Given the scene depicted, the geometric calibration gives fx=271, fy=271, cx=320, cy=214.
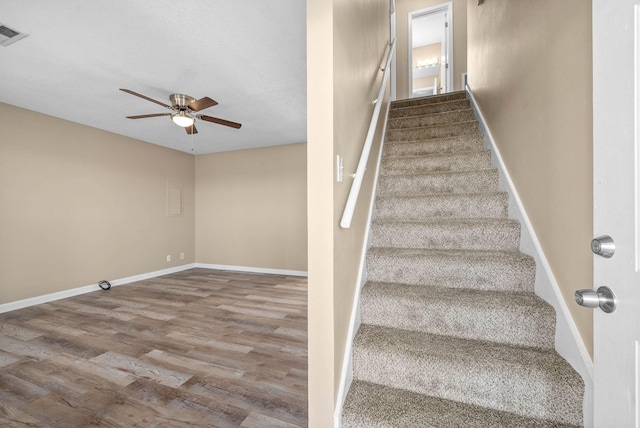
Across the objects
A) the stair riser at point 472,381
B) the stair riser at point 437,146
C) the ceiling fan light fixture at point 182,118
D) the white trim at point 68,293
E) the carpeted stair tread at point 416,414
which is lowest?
the white trim at point 68,293

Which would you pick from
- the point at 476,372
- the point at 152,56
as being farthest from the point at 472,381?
the point at 152,56

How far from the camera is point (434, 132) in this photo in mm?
2730

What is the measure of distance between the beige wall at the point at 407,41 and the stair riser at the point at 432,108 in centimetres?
200

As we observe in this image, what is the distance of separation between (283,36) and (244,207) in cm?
393

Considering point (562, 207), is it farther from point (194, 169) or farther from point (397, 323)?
point (194, 169)

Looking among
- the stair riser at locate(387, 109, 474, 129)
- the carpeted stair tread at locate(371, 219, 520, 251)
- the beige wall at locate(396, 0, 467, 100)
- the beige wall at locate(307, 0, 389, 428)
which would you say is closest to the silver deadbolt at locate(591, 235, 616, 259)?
the beige wall at locate(307, 0, 389, 428)

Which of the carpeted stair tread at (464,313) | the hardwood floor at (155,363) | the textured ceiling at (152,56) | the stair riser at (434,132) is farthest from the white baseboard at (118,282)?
the carpeted stair tread at (464,313)

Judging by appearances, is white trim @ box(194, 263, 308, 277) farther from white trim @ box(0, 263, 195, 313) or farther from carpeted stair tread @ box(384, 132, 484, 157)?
carpeted stair tread @ box(384, 132, 484, 157)

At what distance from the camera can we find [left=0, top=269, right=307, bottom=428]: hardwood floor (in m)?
1.58

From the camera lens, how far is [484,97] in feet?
8.06

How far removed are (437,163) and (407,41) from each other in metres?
3.87

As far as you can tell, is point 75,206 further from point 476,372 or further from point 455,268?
point 476,372

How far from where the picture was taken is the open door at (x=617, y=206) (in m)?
0.57

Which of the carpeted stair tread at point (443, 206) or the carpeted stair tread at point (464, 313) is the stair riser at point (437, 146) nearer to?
the carpeted stair tread at point (443, 206)
